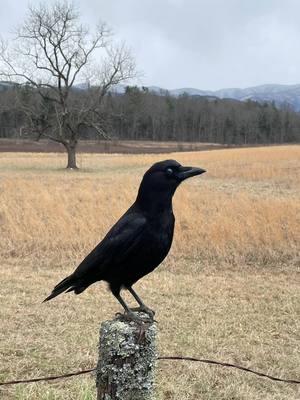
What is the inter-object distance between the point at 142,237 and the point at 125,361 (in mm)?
533

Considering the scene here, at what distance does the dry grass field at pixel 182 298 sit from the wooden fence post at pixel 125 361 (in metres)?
1.46

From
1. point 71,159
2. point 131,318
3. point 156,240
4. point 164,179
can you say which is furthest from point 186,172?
point 71,159

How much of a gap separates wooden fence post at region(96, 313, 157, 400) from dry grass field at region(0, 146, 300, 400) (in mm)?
1455

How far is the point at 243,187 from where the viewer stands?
70.6ft

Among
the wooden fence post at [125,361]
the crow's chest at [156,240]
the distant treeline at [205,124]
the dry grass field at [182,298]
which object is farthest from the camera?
the distant treeline at [205,124]

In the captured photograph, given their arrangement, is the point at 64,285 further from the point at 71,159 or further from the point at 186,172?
the point at 71,159

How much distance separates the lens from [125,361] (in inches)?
83.7

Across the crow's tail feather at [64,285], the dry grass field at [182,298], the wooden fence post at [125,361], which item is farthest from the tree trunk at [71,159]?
the wooden fence post at [125,361]

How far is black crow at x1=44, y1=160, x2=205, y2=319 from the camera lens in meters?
2.25

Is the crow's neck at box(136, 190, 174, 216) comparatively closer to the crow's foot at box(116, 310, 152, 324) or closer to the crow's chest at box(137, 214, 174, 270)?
the crow's chest at box(137, 214, 174, 270)

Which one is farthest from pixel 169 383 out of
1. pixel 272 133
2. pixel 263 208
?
pixel 272 133

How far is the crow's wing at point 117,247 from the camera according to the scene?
7.38 ft

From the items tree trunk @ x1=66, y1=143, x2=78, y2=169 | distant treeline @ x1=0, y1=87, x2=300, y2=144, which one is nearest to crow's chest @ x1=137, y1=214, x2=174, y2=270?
tree trunk @ x1=66, y1=143, x2=78, y2=169

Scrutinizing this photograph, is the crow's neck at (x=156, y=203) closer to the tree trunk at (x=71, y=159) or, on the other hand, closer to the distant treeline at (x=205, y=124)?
the tree trunk at (x=71, y=159)
